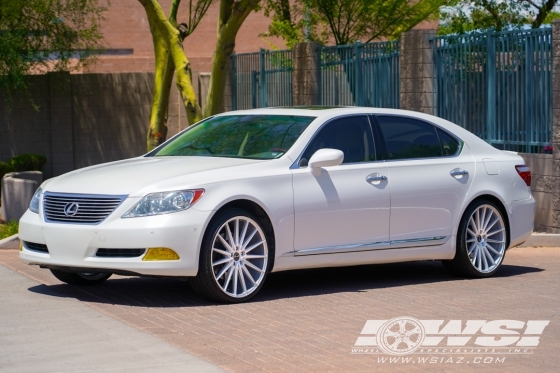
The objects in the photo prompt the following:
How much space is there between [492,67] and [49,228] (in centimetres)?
777

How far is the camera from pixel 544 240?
13070mm

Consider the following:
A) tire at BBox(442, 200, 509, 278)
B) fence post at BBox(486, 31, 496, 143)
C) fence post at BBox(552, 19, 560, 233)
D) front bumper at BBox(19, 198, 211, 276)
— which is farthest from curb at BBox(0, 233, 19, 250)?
fence post at BBox(552, 19, 560, 233)

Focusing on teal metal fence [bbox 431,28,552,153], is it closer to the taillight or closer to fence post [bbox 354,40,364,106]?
fence post [bbox 354,40,364,106]

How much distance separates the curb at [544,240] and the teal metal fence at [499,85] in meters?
1.35

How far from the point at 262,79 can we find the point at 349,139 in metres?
12.6

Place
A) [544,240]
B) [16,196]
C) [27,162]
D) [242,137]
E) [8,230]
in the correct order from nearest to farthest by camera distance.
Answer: [242,137] < [544,240] < [8,230] < [16,196] < [27,162]

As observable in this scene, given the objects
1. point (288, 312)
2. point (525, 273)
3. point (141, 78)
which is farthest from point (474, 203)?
point (141, 78)

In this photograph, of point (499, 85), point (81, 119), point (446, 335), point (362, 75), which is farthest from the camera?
point (81, 119)

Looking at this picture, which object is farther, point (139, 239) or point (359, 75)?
point (359, 75)

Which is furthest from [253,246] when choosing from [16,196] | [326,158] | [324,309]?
[16,196]

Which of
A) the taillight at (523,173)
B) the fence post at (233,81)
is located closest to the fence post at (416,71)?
the taillight at (523,173)

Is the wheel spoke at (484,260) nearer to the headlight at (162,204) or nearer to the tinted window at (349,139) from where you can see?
the tinted window at (349,139)

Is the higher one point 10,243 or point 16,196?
point 16,196

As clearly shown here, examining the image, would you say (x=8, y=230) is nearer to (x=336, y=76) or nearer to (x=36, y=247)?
(x=36, y=247)
